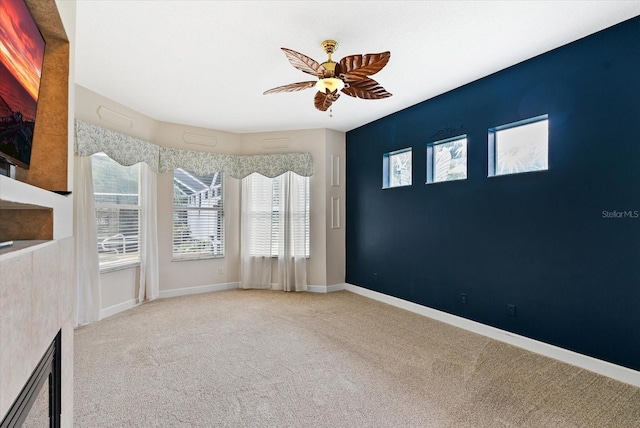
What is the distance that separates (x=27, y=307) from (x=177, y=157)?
4.63m

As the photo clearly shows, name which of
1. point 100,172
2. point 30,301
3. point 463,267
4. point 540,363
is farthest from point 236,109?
point 540,363

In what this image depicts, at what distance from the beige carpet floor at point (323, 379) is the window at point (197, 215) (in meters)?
1.58

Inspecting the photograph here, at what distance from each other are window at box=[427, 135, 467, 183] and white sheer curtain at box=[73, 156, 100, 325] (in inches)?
169

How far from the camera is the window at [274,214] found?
557 centimetres

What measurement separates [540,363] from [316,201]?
12.3 ft

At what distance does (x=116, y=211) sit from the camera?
438 cm

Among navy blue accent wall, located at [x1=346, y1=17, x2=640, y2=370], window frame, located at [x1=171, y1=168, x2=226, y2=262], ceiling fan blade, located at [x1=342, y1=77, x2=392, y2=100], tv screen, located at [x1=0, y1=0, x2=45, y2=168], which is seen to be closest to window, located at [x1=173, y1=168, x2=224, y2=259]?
window frame, located at [x1=171, y1=168, x2=226, y2=262]

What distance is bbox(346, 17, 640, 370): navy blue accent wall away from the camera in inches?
102

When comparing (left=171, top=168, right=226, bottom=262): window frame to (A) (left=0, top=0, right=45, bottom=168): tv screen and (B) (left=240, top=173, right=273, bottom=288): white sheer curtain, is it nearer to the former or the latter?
(B) (left=240, top=173, right=273, bottom=288): white sheer curtain

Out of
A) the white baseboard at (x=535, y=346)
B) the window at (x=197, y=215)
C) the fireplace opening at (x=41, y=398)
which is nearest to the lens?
the fireplace opening at (x=41, y=398)

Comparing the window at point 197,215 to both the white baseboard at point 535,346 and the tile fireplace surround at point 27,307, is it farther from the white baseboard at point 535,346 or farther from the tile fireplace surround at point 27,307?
the tile fireplace surround at point 27,307

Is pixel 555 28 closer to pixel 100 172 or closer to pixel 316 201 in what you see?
pixel 316 201

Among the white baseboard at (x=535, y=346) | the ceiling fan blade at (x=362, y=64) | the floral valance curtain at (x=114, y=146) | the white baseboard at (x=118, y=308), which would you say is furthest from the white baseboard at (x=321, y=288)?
the ceiling fan blade at (x=362, y=64)

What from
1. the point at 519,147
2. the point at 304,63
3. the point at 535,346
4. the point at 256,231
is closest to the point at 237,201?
the point at 256,231
